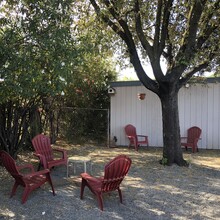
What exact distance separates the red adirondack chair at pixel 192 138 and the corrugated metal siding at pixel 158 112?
352 mm

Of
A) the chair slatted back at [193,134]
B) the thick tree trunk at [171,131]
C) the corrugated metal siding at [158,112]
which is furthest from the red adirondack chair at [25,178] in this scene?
the corrugated metal siding at [158,112]

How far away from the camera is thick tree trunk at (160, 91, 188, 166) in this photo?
24.3 ft

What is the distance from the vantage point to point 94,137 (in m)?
12.4

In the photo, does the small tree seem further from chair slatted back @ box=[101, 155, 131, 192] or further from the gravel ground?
chair slatted back @ box=[101, 155, 131, 192]

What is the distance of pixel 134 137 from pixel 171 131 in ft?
9.91

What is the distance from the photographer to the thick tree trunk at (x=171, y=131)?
7.41 m

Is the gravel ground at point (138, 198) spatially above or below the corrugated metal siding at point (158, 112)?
below

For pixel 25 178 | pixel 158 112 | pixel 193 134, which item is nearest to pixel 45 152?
pixel 25 178

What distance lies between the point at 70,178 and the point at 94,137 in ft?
20.1

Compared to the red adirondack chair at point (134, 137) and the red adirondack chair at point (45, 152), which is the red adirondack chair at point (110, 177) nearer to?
the red adirondack chair at point (45, 152)

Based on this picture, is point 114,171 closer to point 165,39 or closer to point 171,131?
point 171,131

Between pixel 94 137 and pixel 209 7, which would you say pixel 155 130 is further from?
pixel 209 7

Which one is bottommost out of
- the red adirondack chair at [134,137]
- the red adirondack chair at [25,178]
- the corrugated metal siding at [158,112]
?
the red adirondack chair at [25,178]

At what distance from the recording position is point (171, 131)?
743 cm
